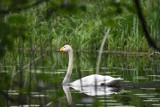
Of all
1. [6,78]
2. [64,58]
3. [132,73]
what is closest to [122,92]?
[132,73]

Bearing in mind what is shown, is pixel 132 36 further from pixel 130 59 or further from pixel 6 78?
pixel 6 78

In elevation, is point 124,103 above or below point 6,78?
below

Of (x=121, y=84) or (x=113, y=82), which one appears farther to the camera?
(x=121, y=84)

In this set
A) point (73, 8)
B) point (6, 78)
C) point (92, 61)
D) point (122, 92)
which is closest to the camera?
point (73, 8)

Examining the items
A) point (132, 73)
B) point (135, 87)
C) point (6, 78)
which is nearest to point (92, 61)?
point (132, 73)

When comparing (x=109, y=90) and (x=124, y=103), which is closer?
(x=124, y=103)

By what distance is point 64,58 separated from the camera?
16375 mm

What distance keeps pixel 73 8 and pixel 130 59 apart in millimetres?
13389

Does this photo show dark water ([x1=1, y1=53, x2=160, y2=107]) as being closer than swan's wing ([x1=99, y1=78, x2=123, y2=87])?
Yes

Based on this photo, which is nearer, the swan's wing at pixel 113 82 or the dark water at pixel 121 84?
the dark water at pixel 121 84

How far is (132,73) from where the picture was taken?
40.7 ft

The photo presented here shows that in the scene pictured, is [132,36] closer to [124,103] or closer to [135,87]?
[135,87]

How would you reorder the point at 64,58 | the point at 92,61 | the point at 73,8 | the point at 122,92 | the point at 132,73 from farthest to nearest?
the point at 64,58
the point at 92,61
the point at 132,73
the point at 122,92
the point at 73,8

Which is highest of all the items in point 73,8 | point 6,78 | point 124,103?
point 73,8
